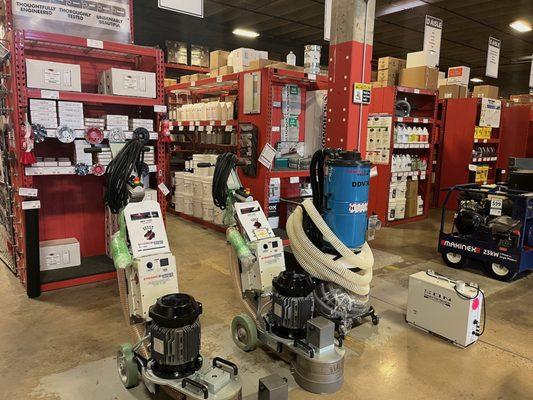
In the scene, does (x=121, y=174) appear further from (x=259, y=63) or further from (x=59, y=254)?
(x=259, y=63)

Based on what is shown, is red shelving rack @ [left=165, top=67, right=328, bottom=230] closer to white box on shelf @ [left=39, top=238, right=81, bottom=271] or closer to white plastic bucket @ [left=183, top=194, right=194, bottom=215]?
white plastic bucket @ [left=183, top=194, right=194, bottom=215]

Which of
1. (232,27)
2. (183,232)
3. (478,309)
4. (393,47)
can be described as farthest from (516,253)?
(393,47)

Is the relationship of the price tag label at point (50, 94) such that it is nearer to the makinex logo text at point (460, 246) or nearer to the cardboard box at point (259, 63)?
the cardboard box at point (259, 63)

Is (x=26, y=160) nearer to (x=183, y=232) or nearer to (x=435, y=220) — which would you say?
(x=183, y=232)

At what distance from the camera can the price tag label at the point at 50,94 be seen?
3.39 m

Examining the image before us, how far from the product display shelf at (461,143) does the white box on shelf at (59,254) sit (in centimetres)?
615

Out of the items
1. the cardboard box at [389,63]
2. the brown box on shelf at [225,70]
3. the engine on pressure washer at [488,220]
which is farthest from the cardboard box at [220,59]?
the engine on pressure washer at [488,220]

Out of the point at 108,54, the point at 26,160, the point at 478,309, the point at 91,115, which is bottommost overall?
the point at 478,309

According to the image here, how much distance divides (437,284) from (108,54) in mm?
3716

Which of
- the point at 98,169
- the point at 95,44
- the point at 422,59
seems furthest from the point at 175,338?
the point at 422,59

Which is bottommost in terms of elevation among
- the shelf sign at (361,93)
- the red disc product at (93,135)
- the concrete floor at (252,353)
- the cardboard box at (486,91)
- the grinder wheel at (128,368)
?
the concrete floor at (252,353)

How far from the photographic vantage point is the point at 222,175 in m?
2.96

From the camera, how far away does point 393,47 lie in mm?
12102

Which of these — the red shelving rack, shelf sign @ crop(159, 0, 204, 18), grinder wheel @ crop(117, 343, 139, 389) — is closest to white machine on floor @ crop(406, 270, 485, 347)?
grinder wheel @ crop(117, 343, 139, 389)
